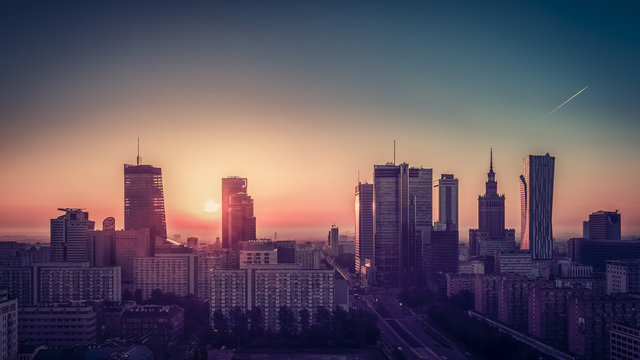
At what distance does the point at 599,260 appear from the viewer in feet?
155

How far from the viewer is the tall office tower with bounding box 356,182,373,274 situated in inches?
2163

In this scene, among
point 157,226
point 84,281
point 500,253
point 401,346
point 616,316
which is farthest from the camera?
point 157,226

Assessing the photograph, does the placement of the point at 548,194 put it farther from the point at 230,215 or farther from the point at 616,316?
the point at 616,316

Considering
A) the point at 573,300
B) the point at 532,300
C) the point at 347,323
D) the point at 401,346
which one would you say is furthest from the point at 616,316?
the point at 347,323

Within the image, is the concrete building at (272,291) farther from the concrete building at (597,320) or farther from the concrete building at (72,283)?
the concrete building at (597,320)

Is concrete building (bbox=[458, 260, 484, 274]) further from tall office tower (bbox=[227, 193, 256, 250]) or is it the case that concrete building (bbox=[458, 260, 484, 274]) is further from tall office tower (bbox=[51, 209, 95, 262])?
tall office tower (bbox=[51, 209, 95, 262])

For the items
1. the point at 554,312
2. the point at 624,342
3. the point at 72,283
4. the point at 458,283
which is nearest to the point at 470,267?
the point at 458,283

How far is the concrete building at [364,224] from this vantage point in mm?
54938

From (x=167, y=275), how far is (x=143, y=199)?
1562 centimetres

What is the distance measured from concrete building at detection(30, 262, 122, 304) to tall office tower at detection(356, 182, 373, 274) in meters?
27.5

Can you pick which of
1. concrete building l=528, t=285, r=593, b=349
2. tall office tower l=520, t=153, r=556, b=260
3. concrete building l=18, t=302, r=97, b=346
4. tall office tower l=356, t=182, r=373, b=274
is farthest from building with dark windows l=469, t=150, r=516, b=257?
concrete building l=18, t=302, r=97, b=346

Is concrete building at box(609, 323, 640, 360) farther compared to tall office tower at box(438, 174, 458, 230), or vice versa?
tall office tower at box(438, 174, 458, 230)

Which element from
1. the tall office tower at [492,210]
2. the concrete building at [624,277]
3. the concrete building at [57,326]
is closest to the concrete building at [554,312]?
the concrete building at [624,277]

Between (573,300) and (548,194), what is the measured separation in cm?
3939
